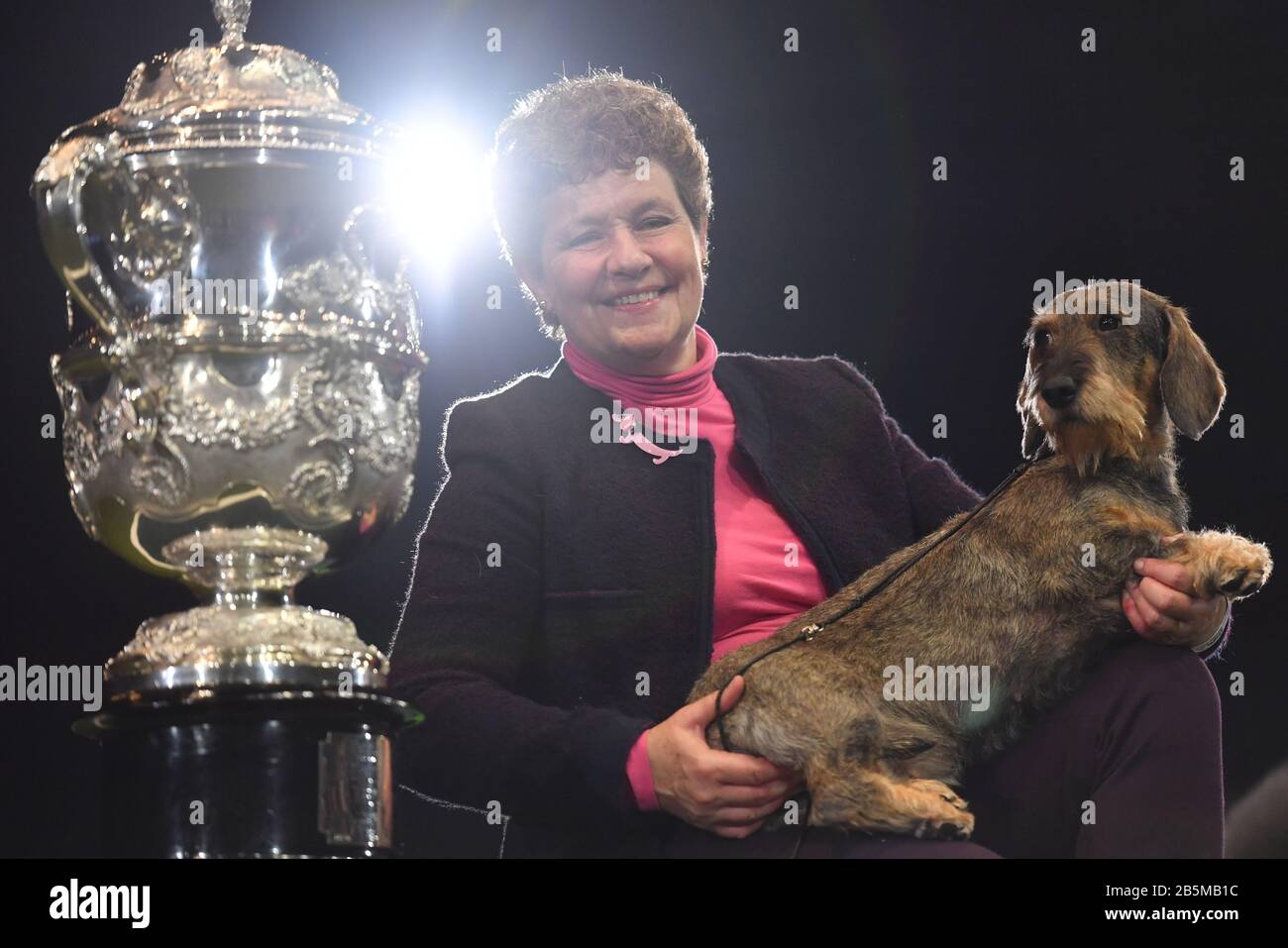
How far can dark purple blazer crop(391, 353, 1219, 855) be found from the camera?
2033 mm

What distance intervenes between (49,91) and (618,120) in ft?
3.31

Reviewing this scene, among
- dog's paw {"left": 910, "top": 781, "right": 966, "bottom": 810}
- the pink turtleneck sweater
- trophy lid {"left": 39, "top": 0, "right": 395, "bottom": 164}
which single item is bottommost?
dog's paw {"left": 910, "top": 781, "right": 966, "bottom": 810}

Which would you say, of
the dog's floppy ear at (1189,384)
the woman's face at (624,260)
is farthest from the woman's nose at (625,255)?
the dog's floppy ear at (1189,384)

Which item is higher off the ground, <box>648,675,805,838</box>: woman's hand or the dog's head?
the dog's head

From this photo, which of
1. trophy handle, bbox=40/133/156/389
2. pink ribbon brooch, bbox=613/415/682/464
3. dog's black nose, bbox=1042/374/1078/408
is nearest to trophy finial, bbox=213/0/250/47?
trophy handle, bbox=40/133/156/389

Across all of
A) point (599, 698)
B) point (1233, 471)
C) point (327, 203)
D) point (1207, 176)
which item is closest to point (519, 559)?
point (599, 698)

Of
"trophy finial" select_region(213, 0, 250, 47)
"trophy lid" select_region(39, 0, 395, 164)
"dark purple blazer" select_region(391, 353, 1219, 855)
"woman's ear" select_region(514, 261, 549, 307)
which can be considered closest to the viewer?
"trophy lid" select_region(39, 0, 395, 164)

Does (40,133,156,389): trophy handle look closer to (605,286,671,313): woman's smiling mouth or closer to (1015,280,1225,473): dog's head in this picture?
(605,286,671,313): woman's smiling mouth

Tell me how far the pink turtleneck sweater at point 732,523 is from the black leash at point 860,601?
0.39 feet

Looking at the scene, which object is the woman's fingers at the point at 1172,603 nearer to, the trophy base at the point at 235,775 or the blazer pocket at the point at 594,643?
the blazer pocket at the point at 594,643

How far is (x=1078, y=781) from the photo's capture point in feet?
6.36

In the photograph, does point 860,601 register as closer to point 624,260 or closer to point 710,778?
point 710,778

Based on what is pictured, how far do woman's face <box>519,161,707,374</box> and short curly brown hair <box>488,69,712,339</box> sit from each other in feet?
0.08

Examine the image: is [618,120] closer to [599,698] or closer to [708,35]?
[708,35]
